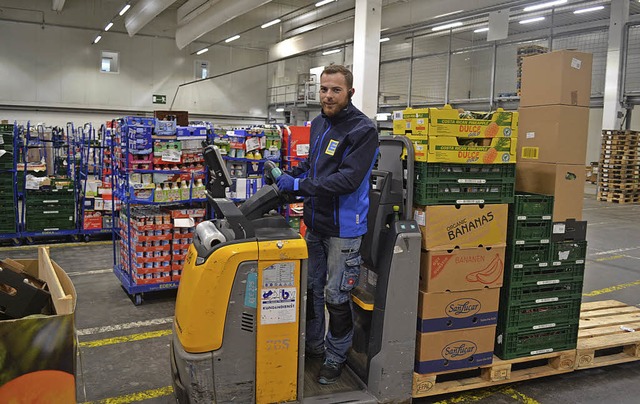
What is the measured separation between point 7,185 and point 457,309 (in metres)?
8.50

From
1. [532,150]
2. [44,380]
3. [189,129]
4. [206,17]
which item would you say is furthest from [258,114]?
[44,380]

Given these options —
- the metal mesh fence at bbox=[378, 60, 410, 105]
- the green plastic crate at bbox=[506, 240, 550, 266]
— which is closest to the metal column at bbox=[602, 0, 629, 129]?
the metal mesh fence at bbox=[378, 60, 410, 105]

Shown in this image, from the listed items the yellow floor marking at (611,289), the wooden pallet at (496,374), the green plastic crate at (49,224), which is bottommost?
the yellow floor marking at (611,289)

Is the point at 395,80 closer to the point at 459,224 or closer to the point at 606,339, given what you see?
the point at 606,339

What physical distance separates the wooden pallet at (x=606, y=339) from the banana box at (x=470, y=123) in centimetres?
200

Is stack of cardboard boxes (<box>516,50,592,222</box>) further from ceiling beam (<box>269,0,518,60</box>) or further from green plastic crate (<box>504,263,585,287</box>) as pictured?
ceiling beam (<box>269,0,518,60</box>)

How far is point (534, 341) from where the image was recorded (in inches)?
165

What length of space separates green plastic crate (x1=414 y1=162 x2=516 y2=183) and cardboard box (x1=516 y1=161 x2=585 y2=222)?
16.7 inches

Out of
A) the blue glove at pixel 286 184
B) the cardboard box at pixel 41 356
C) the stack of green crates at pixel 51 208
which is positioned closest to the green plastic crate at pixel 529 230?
the blue glove at pixel 286 184

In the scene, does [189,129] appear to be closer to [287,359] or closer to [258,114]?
[287,359]

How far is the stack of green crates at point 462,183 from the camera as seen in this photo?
370cm

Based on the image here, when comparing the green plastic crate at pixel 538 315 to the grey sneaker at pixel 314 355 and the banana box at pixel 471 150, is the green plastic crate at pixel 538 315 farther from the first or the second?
the grey sneaker at pixel 314 355

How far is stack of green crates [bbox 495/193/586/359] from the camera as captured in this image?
405 centimetres

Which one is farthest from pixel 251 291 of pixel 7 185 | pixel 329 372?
pixel 7 185
